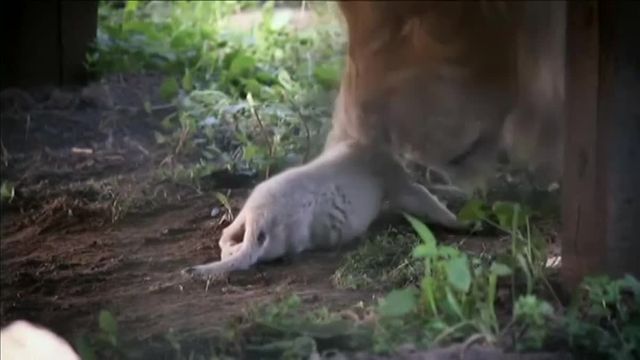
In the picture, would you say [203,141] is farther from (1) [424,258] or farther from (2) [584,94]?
(2) [584,94]

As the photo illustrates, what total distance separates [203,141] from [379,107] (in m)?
0.23

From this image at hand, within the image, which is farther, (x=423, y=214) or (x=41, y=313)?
(x=41, y=313)

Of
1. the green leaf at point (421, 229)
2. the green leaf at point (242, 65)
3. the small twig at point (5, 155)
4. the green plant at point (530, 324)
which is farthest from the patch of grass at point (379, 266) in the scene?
the small twig at point (5, 155)

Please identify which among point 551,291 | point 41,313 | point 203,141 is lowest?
point 41,313

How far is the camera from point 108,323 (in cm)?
166

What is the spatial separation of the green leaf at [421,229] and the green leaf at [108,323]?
0.37 meters

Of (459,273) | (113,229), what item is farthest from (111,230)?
(459,273)

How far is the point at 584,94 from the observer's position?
158 centimetres

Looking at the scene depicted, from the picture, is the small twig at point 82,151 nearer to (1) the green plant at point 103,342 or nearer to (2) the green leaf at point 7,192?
(2) the green leaf at point 7,192

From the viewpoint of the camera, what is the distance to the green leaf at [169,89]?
67.5 inches

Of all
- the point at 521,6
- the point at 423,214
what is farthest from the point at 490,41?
the point at 423,214

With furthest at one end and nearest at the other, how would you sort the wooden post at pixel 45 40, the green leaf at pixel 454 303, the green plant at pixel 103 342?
the wooden post at pixel 45 40, the green plant at pixel 103 342, the green leaf at pixel 454 303

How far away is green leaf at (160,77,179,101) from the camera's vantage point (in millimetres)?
1715

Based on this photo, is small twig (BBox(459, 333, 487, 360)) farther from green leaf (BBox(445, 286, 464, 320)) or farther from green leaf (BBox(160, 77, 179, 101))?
green leaf (BBox(160, 77, 179, 101))
